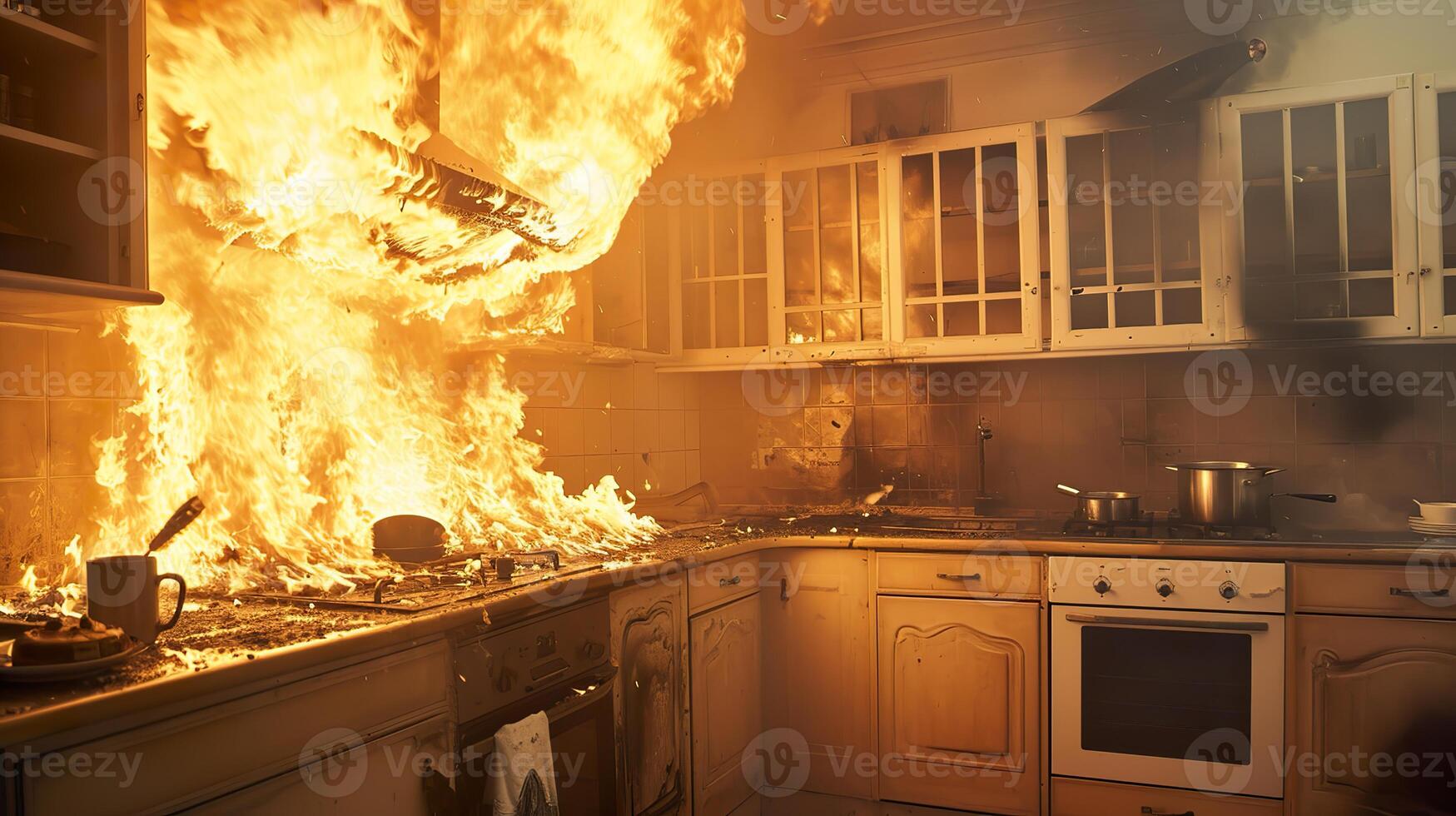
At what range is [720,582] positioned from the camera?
3023 mm

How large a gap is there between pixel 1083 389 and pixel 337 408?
2.91 metres

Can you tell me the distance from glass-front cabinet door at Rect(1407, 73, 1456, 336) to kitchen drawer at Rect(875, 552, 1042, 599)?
1.61 metres

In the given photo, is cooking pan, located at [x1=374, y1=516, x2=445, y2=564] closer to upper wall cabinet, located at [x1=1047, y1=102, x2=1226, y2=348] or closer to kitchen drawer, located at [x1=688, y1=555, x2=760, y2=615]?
kitchen drawer, located at [x1=688, y1=555, x2=760, y2=615]

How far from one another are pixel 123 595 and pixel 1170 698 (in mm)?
2928

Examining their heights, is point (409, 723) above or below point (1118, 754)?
above

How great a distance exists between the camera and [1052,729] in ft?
10.1

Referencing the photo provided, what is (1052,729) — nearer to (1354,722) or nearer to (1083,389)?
(1354,722)

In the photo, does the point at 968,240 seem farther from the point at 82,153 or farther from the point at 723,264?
the point at 82,153

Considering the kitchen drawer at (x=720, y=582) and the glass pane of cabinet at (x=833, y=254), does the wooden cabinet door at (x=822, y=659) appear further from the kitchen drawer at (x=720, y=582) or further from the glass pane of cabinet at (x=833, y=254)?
the glass pane of cabinet at (x=833, y=254)

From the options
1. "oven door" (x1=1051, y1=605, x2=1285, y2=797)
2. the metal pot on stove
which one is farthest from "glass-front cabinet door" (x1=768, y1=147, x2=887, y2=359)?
"oven door" (x1=1051, y1=605, x2=1285, y2=797)

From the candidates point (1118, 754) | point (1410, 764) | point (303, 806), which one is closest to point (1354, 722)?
point (1410, 764)

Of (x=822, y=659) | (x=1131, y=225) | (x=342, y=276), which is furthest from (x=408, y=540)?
(x=1131, y=225)

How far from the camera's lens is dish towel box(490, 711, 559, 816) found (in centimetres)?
188

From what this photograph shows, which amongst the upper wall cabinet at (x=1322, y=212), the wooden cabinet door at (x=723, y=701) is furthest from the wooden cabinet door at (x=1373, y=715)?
the wooden cabinet door at (x=723, y=701)
